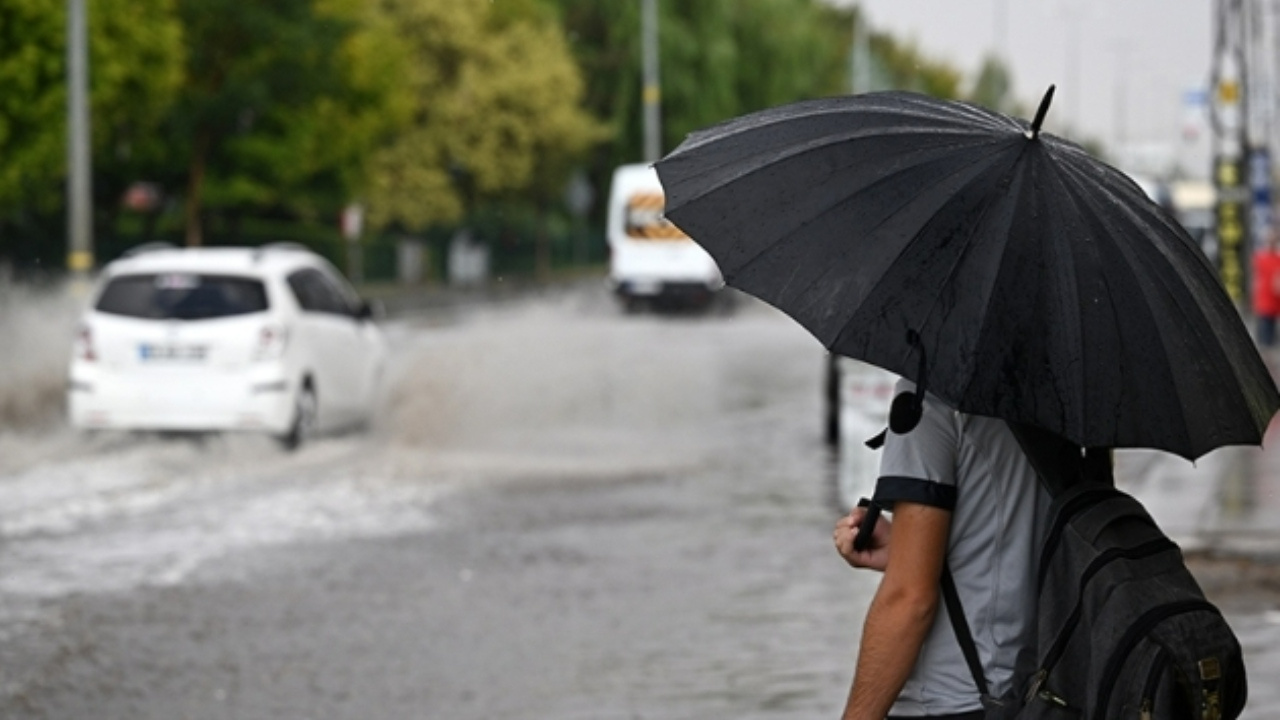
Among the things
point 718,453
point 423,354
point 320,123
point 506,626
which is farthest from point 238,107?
point 506,626

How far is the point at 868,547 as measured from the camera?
160 inches

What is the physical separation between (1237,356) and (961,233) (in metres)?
0.55

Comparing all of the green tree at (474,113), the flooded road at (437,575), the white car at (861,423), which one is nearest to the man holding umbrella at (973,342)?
the flooded road at (437,575)

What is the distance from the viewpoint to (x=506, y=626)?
10203 mm

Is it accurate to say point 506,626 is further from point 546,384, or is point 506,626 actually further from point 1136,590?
point 546,384

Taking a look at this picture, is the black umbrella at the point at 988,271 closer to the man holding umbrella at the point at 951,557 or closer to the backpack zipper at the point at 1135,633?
the man holding umbrella at the point at 951,557

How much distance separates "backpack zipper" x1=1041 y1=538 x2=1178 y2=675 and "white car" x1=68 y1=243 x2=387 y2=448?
1431 centimetres

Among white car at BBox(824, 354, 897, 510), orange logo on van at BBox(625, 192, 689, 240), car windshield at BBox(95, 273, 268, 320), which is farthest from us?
orange logo on van at BBox(625, 192, 689, 240)

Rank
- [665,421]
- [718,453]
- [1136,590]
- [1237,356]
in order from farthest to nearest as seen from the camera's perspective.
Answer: [665,421]
[718,453]
[1237,356]
[1136,590]

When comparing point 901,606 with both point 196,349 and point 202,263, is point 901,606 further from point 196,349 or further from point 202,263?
point 202,263

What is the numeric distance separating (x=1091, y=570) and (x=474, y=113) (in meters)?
65.4

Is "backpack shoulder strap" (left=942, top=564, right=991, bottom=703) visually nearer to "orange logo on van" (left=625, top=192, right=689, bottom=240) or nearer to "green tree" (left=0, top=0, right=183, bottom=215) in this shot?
"green tree" (left=0, top=0, right=183, bottom=215)

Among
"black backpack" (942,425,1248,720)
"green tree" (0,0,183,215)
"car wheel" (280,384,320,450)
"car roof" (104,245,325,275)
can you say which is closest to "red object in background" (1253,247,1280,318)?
"green tree" (0,0,183,215)

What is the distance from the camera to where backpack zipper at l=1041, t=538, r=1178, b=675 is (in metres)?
3.55
